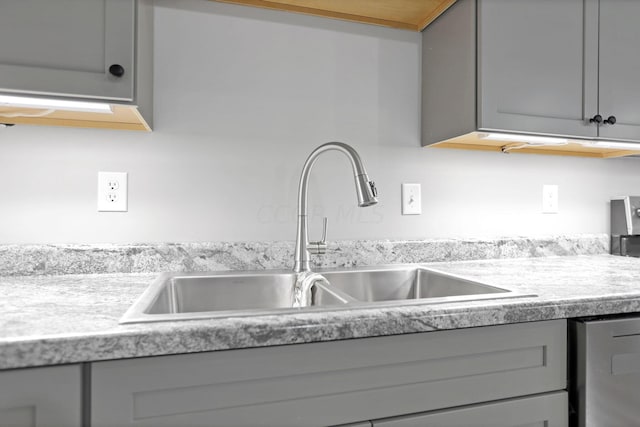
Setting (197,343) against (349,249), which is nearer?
(197,343)

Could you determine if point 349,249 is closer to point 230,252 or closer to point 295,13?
point 230,252

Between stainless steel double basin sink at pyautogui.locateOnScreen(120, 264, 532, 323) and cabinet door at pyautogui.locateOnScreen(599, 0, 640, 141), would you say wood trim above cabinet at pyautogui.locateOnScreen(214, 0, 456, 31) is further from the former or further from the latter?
stainless steel double basin sink at pyautogui.locateOnScreen(120, 264, 532, 323)

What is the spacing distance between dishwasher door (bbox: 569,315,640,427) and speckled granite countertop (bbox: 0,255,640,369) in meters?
0.04

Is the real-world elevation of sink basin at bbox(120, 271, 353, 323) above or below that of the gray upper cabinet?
below

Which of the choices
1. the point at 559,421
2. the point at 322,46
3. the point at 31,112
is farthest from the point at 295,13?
the point at 559,421

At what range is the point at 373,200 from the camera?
3.39 feet

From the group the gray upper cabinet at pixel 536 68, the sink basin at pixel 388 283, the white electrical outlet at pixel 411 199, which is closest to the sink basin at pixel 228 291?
the sink basin at pixel 388 283

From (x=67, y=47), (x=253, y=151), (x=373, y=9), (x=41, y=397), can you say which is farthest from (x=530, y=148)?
(x=41, y=397)

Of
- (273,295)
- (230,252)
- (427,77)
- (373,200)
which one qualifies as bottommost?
(273,295)

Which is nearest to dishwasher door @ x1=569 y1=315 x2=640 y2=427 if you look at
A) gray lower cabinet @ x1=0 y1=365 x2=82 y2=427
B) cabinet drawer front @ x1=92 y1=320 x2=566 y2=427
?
cabinet drawer front @ x1=92 y1=320 x2=566 y2=427

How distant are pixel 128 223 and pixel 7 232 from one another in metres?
0.31

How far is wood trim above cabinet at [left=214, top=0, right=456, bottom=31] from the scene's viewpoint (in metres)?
1.26

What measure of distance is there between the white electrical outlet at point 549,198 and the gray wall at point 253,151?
18 cm

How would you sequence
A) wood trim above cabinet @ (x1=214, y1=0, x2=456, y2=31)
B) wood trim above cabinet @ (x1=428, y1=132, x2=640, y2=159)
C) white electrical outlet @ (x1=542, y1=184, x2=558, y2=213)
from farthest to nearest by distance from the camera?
white electrical outlet @ (x1=542, y1=184, x2=558, y2=213), wood trim above cabinet @ (x1=428, y1=132, x2=640, y2=159), wood trim above cabinet @ (x1=214, y1=0, x2=456, y2=31)
